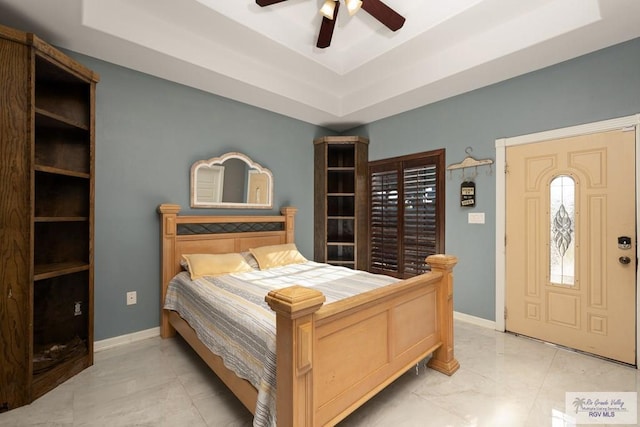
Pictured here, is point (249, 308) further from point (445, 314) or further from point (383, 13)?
point (383, 13)

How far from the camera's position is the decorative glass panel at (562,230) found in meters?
2.58

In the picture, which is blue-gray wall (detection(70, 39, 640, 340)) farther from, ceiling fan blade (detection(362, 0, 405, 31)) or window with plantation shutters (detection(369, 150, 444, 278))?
ceiling fan blade (detection(362, 0, 405, 31))

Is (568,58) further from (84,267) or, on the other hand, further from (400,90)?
(84,267)

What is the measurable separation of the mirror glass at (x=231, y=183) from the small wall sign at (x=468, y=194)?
233cm

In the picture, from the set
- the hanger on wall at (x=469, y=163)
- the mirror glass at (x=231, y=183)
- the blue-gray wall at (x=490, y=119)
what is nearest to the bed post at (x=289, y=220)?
the mirror glass at (x=231, y=183)

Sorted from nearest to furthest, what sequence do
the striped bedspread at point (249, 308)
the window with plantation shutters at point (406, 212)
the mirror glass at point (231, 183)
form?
1. the striped bedspread at point (249, 308)
2. the mirror glass at point (231, 183)
3. the window with plantation shutters at point (406, 212)

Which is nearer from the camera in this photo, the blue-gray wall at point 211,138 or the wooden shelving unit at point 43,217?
the wooden shelving unit at point 43,217

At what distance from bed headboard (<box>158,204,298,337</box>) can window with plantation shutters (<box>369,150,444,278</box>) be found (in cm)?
129

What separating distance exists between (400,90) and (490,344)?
2.83 m

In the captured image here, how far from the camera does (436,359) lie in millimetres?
2248

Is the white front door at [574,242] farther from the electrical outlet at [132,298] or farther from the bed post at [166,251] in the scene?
the electrical outlet at [132,298]

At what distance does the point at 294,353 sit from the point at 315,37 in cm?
299

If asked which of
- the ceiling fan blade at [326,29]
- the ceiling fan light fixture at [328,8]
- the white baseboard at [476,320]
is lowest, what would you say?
the white baseboard at [476,320]

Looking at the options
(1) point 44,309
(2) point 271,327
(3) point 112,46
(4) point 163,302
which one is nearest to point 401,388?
(2) point 271,327
